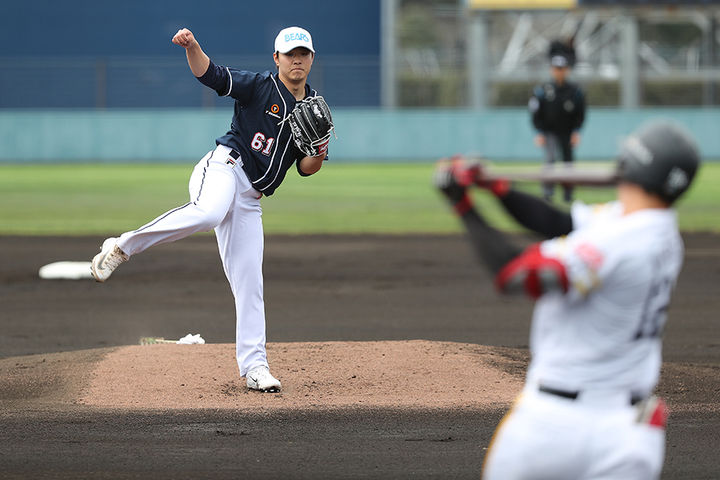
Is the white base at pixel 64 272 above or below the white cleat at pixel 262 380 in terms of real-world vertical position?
below

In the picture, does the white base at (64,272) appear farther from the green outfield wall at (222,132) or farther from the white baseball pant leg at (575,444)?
the green outfield wall at (222,132)

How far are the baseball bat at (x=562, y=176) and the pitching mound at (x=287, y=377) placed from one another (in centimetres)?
305

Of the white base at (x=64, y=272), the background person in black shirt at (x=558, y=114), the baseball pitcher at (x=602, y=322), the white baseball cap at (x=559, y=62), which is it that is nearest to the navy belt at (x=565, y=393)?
the baseball pitcher at (x=602, y=322)

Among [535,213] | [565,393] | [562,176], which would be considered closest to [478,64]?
[535,213]

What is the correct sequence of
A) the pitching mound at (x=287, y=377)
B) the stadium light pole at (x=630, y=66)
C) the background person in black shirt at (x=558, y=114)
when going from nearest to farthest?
the pitching mound at (x=287, y=377), the background person in black shirt at (x=558, y=114), the stadium light pole at (x=630, y=66)

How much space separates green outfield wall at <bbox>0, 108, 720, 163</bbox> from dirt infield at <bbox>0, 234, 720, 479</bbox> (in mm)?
21403

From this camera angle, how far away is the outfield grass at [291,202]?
16625 millimetres

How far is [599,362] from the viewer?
9.85 ft

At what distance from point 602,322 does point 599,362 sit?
4.8 inches

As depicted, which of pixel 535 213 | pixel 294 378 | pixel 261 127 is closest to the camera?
pixel 535 213

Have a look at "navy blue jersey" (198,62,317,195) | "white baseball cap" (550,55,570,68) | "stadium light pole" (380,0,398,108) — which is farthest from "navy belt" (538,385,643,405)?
"stadium light pole" (380,0,398,108)

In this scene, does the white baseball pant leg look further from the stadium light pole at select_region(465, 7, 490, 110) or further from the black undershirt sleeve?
the stadium light pole at select_region(465, 7, 490, 110)

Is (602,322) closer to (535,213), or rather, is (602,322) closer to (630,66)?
(535,213)

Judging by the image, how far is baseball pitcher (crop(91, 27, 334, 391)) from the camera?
5.86 meters
